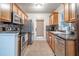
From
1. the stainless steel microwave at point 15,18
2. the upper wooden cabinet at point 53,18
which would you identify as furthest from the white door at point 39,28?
the stainless steel microwave at point 15,18

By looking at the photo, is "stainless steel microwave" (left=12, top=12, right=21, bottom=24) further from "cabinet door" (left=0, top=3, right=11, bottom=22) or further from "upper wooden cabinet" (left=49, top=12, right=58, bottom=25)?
"upper wooden cabinet" (left=49, top=12, right=58, bottom=25)

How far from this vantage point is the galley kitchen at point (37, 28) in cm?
247

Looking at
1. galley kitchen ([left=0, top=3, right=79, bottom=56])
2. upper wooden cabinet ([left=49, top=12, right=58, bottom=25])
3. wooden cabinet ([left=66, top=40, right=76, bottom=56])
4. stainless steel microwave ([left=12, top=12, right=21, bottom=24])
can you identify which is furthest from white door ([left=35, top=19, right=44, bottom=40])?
wooden cabinet ([left=66, top=40, right=76, bottom=56])

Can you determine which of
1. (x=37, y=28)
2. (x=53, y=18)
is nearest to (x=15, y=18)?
(x=37, y=28)

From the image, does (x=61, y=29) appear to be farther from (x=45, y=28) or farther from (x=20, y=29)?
(x=20, y=29)

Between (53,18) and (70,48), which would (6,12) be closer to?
(53,18)

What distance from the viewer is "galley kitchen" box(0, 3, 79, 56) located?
2471 millimetres

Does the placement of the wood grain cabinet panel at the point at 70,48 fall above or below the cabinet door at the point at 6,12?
below

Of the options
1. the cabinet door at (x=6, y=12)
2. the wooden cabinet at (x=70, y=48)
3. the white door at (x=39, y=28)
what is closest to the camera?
the wooden cabinet at (x=70, y=48)

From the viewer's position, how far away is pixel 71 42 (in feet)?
8.03

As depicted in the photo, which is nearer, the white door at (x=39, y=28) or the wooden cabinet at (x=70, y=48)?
the wooden cabinet at (x=70, y=48)

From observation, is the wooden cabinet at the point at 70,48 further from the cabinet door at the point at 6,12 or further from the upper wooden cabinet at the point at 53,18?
the cabinet door at the point at 6,12

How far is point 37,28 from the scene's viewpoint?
3131 millimetres

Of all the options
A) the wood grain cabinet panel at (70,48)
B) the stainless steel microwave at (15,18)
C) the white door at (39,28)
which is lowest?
the wood grain cabinet panel at (70,48)
